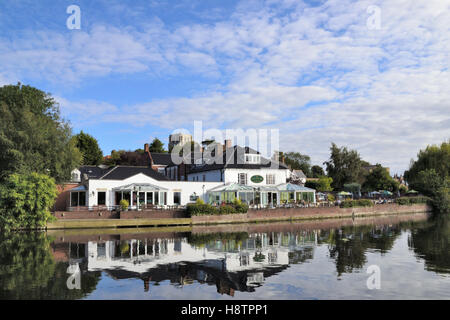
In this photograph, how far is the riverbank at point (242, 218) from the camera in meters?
31.9

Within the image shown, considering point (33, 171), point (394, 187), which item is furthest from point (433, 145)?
point (33, 171)

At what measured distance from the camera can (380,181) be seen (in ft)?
243

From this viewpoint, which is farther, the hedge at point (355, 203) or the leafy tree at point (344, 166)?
the leafy tree at point (344, 166)

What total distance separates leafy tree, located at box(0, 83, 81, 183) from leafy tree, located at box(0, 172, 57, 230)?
6.02ft

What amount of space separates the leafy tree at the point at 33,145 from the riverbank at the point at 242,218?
5011 mm

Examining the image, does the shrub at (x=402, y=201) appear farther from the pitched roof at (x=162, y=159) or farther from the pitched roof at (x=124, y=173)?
the pitched roof at (x=124, y=173)

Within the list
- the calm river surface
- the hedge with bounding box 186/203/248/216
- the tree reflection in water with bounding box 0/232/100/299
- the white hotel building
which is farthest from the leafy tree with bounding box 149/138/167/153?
the tree reflection in water with bounding box 0/232/100/299

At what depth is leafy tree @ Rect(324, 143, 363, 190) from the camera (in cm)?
7638

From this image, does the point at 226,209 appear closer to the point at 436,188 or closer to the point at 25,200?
the point at 25,200

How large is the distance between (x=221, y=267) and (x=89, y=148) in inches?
2095

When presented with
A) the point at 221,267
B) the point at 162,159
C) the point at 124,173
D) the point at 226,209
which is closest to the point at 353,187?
the point at 162,159

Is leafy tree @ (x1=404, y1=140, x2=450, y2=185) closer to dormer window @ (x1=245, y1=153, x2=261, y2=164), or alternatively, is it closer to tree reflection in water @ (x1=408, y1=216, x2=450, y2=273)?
dormer window @ (x1=245, y1=153, x2=261, y2=164)

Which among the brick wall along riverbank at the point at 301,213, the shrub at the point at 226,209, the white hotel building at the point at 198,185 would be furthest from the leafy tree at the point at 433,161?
the shrub at the point at 226,209
